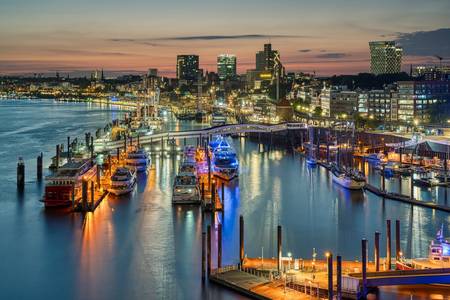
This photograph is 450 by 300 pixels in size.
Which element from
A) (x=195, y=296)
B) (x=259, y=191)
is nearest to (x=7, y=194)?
(x=259, y=191)

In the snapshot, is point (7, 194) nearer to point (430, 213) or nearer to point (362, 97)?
point (430, 213)

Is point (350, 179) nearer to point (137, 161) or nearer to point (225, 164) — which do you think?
point (225, 164)

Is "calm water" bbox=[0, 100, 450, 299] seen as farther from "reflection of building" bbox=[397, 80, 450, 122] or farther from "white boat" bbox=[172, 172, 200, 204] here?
"reflection of building" bbox=[397, 80, 450, 122]

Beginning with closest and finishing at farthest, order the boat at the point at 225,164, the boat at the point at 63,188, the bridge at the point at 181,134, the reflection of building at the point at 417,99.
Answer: the boat at the point at 63,188
the boat at the point at 225,164
the bridge at the point at 181,134
the reflection of building at the point at 417,99

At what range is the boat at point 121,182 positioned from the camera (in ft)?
57.5

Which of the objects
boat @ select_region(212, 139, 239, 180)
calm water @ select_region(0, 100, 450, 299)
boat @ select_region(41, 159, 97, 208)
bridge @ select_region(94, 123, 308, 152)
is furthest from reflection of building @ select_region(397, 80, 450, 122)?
boat @ select_region(41, 159, 97, 208)

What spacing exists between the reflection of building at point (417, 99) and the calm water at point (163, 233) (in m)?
17.7

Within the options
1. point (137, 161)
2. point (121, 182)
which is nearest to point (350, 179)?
point (121, 182)

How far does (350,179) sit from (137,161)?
749 centimetres

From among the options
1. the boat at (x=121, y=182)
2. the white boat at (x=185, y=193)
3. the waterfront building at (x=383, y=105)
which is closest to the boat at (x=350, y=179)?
the white boat at (x=185, y=193)

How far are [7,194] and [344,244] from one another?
31.8 ft

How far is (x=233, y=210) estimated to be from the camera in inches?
620

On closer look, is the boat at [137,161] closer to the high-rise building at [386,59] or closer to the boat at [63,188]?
the boat at [63,188]

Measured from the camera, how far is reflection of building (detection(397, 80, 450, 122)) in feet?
121
